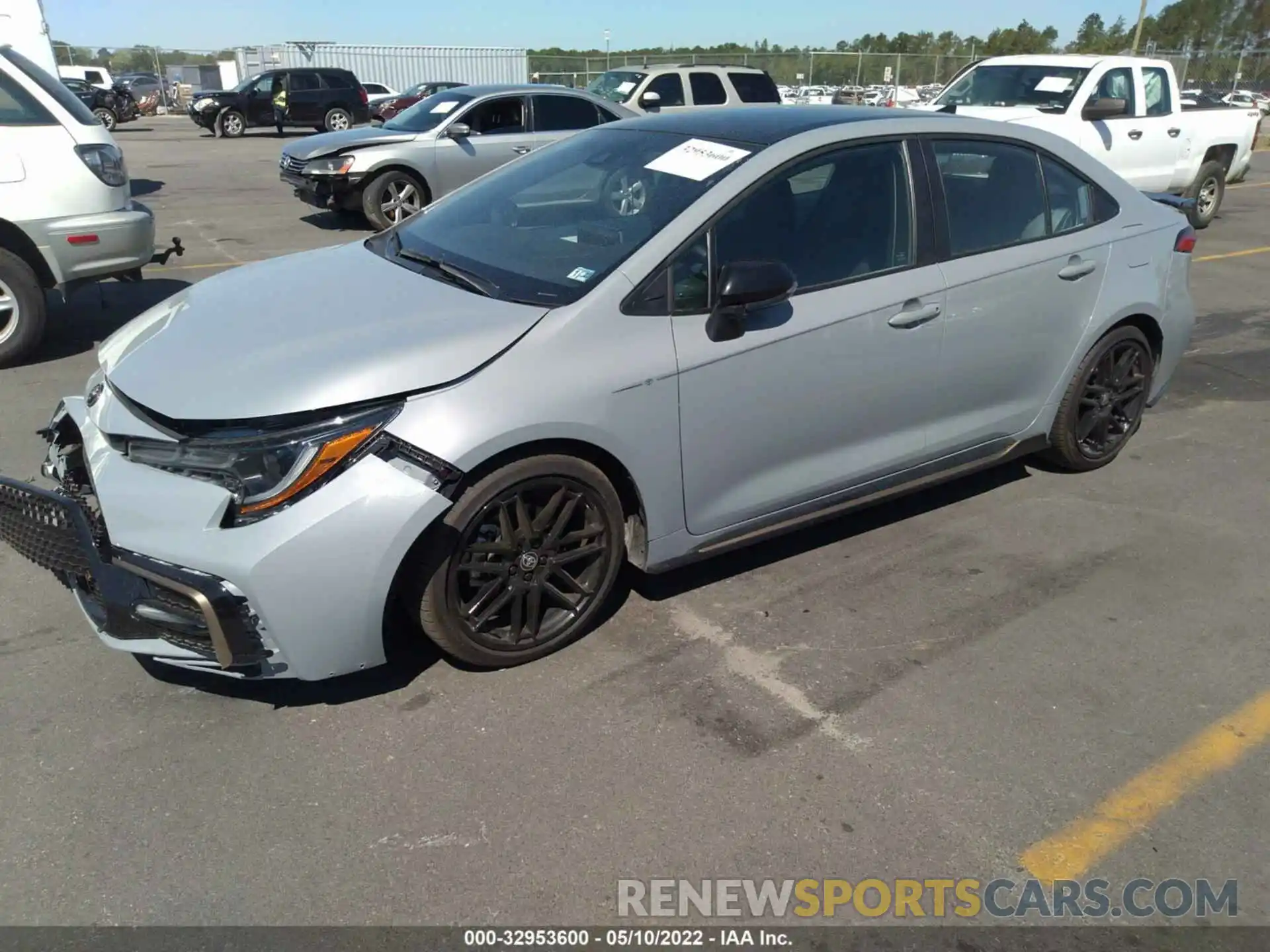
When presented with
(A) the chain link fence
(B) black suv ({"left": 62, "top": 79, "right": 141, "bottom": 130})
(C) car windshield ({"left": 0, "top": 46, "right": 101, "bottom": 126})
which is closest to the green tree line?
(A) the chain link fence

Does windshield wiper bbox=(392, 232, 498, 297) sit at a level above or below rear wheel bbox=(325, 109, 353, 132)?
above

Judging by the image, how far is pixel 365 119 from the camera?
93.0 ft

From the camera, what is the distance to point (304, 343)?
9.92ft

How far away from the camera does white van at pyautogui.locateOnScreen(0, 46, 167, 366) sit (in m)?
6.02

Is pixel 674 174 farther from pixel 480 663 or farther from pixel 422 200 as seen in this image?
pixel 422 200

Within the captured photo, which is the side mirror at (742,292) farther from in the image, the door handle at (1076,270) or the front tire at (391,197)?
the front tire at (391,197)

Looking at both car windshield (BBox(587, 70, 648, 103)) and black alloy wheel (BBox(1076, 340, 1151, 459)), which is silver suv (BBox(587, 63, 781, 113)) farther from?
black alloy wheel (BBox(1076, 340, 1151, 459))

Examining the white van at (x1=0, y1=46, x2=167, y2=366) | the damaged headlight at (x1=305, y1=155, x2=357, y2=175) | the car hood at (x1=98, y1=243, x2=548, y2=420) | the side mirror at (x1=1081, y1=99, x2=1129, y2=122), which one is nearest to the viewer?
the car hood at (x1=98, y1=243, x2=548, y2=420)

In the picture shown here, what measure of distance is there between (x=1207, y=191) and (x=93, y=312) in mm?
12788

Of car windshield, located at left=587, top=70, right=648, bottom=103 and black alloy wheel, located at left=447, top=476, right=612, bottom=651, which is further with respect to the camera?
car windshield, located at left=587, top=70, right=648, bottom=103

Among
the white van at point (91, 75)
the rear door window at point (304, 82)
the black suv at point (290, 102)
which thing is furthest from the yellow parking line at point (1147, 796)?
the white van at point (91, 75)

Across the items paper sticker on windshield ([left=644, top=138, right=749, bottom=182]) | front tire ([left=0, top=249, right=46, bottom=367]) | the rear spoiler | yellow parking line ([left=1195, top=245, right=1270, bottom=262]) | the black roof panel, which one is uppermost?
the black roof panel

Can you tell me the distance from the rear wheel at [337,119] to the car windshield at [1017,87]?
69.0ft

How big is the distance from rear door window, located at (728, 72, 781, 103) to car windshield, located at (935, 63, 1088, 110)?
12.5ft
